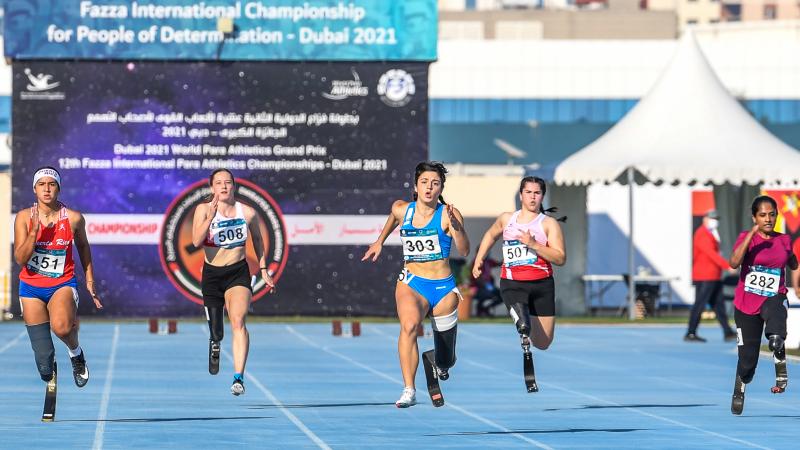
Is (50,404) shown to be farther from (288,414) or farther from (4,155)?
(4,155)

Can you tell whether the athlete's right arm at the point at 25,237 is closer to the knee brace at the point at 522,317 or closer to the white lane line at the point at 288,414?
the white lane line at the point at 288,414

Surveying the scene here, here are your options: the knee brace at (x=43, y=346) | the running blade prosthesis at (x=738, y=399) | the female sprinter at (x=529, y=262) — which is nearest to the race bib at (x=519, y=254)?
the female sprinter at (x=529, y=262)

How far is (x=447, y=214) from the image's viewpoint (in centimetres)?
1506

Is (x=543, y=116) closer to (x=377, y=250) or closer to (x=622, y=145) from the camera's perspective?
(x=622, y=145)

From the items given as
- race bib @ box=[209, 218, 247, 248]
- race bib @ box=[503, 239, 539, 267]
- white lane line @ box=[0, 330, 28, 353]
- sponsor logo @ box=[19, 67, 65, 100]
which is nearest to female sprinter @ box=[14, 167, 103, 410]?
race bib @ box=[209, 218, 247, 248]

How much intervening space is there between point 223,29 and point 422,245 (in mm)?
20019

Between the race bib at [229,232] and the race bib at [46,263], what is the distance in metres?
2.15

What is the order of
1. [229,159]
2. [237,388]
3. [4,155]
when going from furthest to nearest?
[4,155], [229,159], [237,388]

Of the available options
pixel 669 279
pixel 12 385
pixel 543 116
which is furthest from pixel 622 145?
pixel 543 116

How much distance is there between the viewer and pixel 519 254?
54.0 feet

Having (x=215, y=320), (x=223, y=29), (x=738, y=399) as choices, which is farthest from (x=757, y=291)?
(x=223, y=29)

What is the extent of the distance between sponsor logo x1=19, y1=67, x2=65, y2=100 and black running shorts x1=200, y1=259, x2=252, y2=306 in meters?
18.7

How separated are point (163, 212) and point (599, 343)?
9679 mm

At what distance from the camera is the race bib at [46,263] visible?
48.2ft
